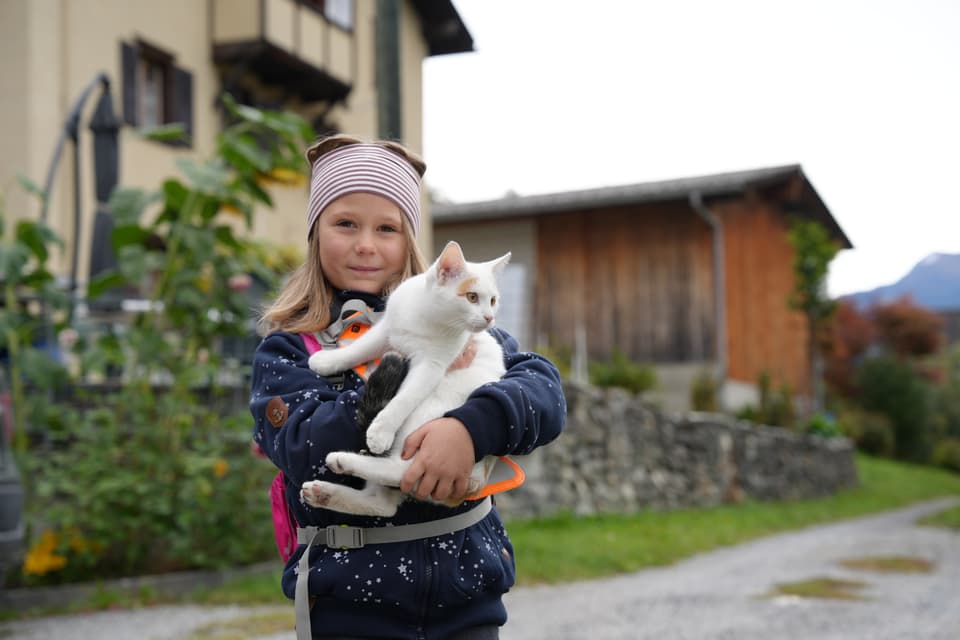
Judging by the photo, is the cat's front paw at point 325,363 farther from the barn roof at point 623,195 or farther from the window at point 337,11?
the barn roof at point 623,195

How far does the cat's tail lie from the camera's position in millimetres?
1741

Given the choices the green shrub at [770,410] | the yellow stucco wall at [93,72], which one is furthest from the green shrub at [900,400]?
the yellow stucco wall at [93,72]

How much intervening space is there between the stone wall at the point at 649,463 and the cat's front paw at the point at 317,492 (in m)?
7.19

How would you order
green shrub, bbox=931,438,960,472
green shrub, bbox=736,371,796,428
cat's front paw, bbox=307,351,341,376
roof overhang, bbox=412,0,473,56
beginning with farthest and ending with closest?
green shrub, bbox=931,438,960,472, roof overhang, bbox=412,0,473,56, green shrub, bbox=736,371,796,428, cat's front paw, bbox=307,351,341,376

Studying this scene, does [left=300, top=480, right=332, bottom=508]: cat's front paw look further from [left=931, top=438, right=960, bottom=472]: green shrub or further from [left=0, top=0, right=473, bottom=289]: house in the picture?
[left=931, top=438, right=960, bottom=472]: green shrub

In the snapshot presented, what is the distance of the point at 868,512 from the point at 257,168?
11.5 m

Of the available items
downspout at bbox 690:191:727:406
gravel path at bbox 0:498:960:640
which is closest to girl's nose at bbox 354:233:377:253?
gravel path at bbox 0:498:960:640

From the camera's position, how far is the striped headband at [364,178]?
206cm

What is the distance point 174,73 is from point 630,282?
29.8 feet

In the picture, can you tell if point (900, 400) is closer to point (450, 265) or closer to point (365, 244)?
point (365, 244)

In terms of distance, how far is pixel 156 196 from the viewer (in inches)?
227

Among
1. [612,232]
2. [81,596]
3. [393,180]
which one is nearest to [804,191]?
[612,232]

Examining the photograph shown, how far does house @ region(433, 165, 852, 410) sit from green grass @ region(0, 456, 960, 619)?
12.9ft

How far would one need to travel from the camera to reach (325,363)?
193cm
